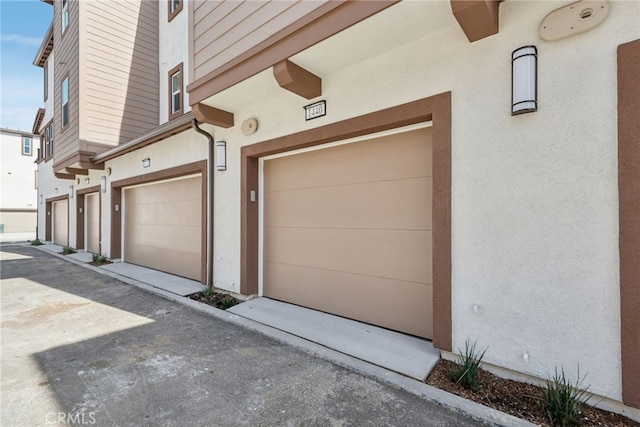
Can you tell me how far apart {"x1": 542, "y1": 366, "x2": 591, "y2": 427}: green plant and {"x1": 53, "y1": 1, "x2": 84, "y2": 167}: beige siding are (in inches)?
430

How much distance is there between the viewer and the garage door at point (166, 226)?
20.1ft

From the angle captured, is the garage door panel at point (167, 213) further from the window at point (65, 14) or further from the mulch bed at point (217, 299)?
the window at point (65, 14)

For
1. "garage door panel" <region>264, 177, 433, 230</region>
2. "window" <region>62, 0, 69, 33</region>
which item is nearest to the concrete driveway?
"garage door panel" <region>264, 177, 433, 230</region>

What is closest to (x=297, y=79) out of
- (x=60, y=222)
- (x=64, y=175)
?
(x=64, y=175)

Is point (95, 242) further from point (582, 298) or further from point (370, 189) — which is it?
point (582, 298)

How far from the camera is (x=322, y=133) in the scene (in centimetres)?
376

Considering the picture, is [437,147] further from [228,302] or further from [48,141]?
[48,141]

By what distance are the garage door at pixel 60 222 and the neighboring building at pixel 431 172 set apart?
33.4ft

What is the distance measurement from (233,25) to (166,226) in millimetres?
4818

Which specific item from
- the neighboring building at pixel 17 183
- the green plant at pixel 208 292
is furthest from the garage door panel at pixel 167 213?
the neighboring building at pixel 17 183

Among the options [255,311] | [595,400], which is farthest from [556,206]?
[255,311]

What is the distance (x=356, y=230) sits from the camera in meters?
3.76

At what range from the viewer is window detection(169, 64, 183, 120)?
813 centimetres

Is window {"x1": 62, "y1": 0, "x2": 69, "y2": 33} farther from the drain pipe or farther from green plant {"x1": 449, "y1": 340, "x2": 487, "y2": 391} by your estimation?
green plant {"x1": 449, "y1": 340, "x2": 487, "y2": 391}
